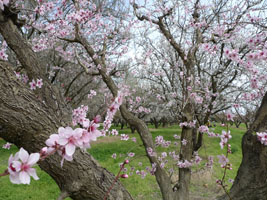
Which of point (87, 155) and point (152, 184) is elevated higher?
point (87, 155)

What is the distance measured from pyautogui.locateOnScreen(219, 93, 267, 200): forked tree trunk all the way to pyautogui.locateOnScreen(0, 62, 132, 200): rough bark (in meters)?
1.25

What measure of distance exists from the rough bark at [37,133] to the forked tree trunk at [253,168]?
125 cm

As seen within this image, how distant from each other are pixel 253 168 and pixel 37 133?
5.94 ft

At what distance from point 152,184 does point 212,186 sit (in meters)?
1.90

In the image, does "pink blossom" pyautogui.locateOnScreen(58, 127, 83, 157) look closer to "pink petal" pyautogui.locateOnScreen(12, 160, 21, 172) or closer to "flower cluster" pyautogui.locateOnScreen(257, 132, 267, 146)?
"pink petal" pyautogui.locateOnScreen(12, 160, 21, 172)

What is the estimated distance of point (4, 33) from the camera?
2.11 metres

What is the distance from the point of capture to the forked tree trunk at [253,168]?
170cm

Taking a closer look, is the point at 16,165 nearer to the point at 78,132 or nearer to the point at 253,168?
the point at 78,132

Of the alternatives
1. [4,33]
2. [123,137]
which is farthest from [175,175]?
[4,33]

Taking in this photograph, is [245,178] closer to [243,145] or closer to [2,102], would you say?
[243,145]

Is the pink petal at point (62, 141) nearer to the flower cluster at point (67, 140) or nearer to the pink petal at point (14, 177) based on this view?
the flower cluster at point (67, 140)

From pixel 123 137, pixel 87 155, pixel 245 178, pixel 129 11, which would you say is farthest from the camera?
pixel 129 11

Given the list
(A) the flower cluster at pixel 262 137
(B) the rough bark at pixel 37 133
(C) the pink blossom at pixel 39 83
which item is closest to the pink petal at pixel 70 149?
(B) the rough bark at pixel 37 133

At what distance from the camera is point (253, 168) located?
5.72 ft
